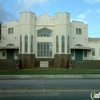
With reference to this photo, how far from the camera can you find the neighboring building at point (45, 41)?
3959 centimetres

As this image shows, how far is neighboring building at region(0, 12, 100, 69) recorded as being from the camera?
3959 centimetres

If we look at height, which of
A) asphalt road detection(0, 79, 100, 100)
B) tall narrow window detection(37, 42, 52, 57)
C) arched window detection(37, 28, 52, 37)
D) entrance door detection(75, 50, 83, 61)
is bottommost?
asphalt road detection(0, 79, 100, 100)

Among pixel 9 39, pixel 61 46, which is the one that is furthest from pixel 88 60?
pixel 9 39

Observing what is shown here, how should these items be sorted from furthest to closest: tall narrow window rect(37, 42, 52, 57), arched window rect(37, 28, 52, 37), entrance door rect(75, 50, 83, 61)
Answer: entrance door rect(75, 50, 83, 61)
arched window rect(37, 28, 52, 37)
tall narrow window rect(37, 42, 52, 57)

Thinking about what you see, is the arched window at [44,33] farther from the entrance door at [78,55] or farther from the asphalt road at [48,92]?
the asphalt road at [48,92]

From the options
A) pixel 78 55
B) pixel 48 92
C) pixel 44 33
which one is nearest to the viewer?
pixel 48 92

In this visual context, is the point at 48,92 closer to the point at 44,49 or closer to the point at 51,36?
the point at 44,49

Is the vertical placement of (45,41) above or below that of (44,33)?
below

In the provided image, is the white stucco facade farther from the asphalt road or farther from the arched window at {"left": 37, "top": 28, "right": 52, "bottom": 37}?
the asphalt road

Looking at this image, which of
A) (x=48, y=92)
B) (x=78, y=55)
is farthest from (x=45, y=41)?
(x=48, y=92)

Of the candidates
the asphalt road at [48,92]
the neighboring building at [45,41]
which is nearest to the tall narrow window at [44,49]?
the neighboring building at [45,41]

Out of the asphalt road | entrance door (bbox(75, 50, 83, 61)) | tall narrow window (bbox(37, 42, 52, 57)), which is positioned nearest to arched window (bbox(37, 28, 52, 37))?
tall narrow window (bbox(37, 42, 52, 57))

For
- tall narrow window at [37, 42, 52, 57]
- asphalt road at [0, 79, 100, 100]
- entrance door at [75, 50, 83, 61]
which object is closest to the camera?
asphalt road at [0, 79, 100, 100]

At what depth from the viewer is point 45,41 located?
4062cm
